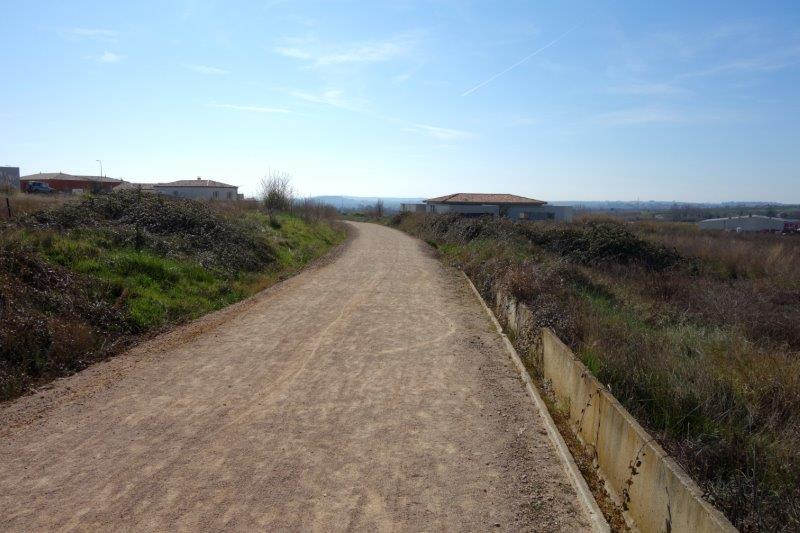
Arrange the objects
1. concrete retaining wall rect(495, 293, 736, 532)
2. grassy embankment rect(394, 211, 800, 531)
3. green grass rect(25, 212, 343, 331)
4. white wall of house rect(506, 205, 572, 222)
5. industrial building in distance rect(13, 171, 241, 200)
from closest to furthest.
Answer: concrete retaining wall rect(495, 293, 736, 532)
grassy embankment rect(394, 211, 800, 531)
green grass rect(25, 212, 343, 331)
white wall of house rect(506, 205, 572, 222)
industrial building in distance rect(13, 171, 241, 200)

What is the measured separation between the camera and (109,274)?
11305mm

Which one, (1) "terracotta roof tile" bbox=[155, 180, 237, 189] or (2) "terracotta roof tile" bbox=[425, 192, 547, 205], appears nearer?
(2) "terracotta roof tile" bbox=[425, 192, 547, 205]

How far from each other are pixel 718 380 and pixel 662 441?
1688 millimetres

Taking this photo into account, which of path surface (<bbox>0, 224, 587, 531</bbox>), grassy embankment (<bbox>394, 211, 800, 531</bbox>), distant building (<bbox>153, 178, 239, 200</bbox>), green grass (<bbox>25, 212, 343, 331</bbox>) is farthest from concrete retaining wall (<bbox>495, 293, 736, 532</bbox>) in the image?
distant building (<bbox>153, 178, 239, 200</bbox>)

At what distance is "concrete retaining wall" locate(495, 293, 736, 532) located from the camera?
3.52 meters

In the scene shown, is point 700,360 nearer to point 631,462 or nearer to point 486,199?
point 631,462

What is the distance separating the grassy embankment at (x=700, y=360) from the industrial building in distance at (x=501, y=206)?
3618cm

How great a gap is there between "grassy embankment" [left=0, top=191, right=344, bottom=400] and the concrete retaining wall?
6.51 meters

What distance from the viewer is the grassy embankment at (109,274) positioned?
26.0ft

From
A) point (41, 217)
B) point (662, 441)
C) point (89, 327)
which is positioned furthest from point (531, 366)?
point (41, 217)

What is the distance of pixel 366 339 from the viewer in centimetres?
975

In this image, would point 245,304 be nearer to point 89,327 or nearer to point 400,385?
point 89,327

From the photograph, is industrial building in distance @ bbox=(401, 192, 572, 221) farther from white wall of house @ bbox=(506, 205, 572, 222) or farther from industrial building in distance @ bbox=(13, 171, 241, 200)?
industrial building in distance @ bbox=(13, 171, 241, 200)

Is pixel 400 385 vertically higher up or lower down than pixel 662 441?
lower down
